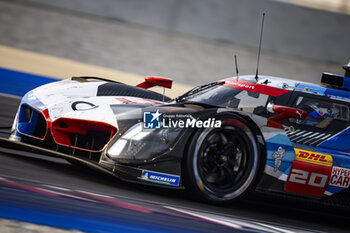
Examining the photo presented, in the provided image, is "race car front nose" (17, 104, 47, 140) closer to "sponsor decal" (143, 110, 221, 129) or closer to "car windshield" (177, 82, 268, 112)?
"sponsor decal" (143, 110, 221, 129)

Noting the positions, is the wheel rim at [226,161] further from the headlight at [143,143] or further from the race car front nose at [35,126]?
the race car front nose at [35,126]

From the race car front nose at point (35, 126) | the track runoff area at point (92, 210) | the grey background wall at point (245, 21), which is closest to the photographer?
the track runoff area at point (92, 210)

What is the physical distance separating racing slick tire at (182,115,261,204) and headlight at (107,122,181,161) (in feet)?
0.94

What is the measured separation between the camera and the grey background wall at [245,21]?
17.8 meters

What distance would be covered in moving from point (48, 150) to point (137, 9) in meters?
13.5

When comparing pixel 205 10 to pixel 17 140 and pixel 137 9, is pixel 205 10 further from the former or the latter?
pixel 17 140

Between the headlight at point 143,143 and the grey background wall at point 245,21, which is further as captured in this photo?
the grey background wall at point 245,21

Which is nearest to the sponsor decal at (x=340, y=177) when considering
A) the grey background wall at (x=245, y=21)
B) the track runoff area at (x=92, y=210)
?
the track runoff area at (x=92, y=210)

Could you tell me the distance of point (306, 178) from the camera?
5.06 m

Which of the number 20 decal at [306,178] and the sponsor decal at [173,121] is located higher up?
the sponsor decal at [173,121]

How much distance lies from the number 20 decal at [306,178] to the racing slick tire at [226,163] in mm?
356

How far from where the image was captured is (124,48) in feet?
54.7

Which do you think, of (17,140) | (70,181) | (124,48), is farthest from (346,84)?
(124,48)

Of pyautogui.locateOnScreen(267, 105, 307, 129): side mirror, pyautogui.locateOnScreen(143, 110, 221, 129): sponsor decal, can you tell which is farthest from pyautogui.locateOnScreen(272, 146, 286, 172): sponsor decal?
pyautogui.locateOnScreen(143, 110, 221, 129): sponsor decal
